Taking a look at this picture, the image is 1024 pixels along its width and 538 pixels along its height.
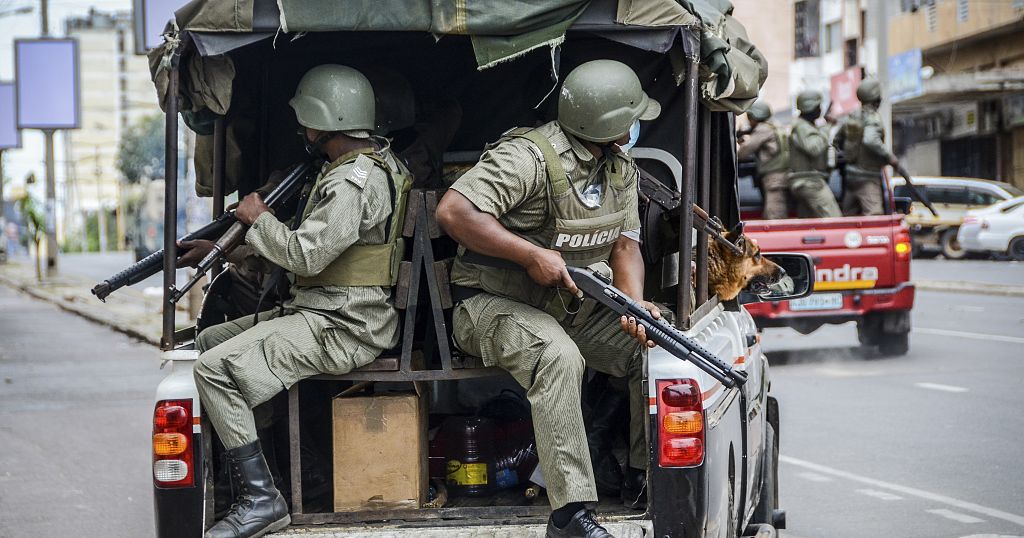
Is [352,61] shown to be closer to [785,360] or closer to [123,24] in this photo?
[785,360]

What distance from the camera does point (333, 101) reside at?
4449 mm

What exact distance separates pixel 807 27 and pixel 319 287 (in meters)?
43.5

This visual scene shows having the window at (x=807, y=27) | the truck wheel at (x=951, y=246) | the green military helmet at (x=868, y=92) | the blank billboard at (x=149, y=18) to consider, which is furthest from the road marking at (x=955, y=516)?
the window at (x=807, y=27)

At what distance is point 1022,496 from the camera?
22.7 ft

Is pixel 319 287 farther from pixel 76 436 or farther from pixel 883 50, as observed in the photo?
pixel 883 50

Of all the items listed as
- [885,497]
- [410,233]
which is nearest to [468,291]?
[410,233]

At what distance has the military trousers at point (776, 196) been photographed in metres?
12.2

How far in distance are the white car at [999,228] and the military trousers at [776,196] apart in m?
15.2

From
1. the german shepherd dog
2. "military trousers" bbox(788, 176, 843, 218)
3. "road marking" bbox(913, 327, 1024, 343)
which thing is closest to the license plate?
"military trousers" bbox(788, 176, 843, 218)

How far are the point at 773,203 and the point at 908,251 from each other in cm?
134

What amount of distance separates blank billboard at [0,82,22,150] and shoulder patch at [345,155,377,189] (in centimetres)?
4337

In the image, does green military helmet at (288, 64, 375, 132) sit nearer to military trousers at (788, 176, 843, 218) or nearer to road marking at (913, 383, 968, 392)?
road marking at (913, 383, 968, 392)

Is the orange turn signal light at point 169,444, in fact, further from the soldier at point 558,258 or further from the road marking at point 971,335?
the road marking at point 971,335

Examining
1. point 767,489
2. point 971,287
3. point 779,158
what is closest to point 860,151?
point 779,158
